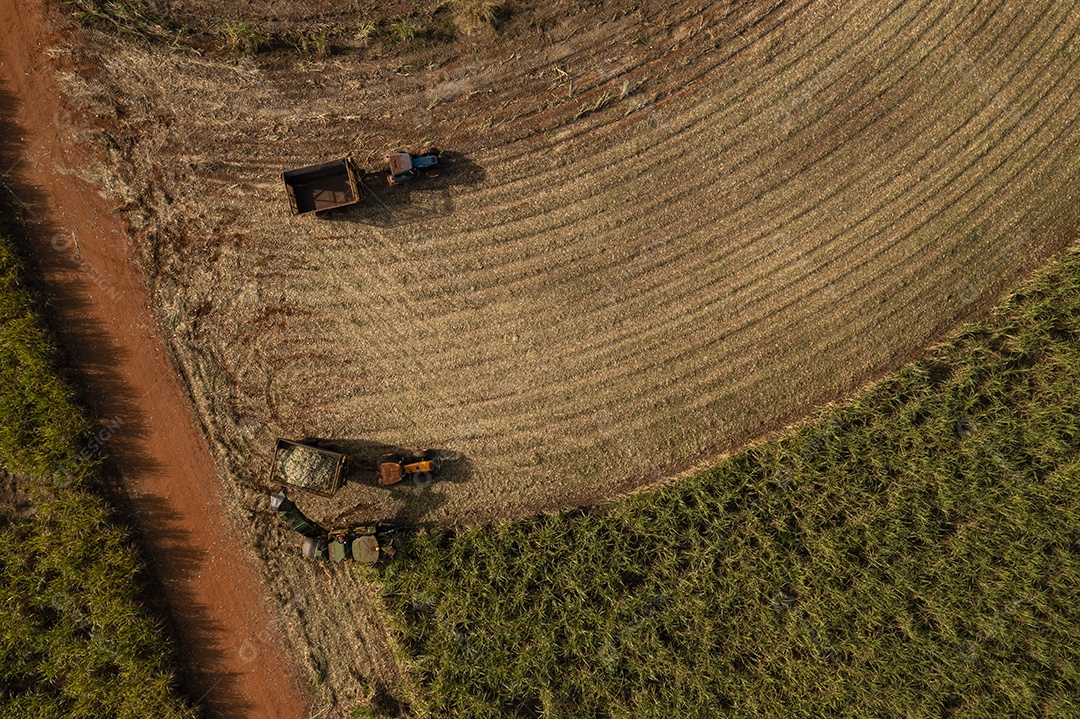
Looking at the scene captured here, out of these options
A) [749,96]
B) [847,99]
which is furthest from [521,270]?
[847,99]

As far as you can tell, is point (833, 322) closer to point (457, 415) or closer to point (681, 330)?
point (681, 330)

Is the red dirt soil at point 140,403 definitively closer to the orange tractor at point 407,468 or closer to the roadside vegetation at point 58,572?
the roadside vegetation at point 58,572

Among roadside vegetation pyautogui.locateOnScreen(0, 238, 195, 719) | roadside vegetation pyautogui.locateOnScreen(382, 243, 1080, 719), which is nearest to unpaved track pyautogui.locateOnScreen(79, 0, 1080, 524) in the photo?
roadside vegetation pyautogui.locateOnScreen(382, 243, 1080, 719)

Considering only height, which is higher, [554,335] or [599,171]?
Result: [599,171]

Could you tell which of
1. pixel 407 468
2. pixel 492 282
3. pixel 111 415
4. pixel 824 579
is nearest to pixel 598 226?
pixel 492 282

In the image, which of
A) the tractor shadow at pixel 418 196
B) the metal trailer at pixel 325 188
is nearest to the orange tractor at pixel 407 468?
the tractor shadow at pixel 418 196

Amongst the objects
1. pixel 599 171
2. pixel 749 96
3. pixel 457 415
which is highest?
pixel 749 96

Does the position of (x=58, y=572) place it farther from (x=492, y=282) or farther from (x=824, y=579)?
(x=824, y=579)

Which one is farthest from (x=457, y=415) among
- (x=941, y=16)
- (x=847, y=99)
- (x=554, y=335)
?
(x=941, y=16)
